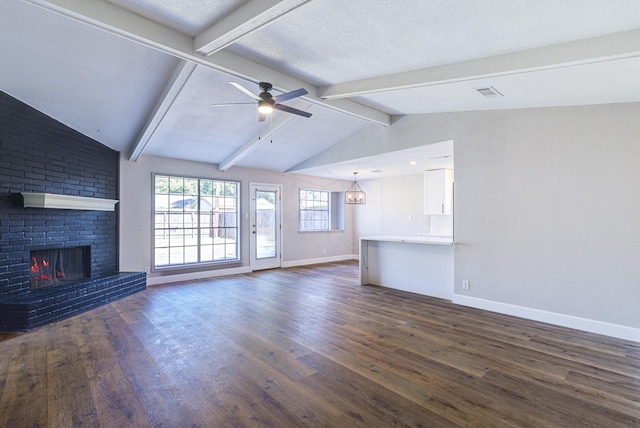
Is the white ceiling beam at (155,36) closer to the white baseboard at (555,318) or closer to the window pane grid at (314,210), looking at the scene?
the white baseboard at (555,318)

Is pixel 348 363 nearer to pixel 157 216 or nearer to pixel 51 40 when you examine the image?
pixel 51 40

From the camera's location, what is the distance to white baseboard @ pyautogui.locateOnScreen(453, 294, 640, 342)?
11.0ft

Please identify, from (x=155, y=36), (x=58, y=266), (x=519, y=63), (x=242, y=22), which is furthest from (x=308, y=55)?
(x=58, y=266)

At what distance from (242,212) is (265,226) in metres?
0.77

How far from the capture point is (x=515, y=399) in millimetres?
2256

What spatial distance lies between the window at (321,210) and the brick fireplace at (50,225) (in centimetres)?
437

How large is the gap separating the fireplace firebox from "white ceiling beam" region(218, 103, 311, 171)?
2954mm

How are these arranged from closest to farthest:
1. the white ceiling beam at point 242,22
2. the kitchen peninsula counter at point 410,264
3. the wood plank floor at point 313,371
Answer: the wood plank floor at point 313,371
the white ceiling beam at point 242,22
the kitchen peninsula counter at point 410,264

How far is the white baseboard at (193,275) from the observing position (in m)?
6.12

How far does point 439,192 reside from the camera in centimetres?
685

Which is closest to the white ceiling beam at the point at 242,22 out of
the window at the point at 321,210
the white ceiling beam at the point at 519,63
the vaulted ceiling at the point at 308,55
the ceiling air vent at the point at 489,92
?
the vaulted ceiling at the point at 308,55

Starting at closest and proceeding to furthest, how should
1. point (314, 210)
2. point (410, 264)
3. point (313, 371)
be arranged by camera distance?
point (313, 371) → point (410, 264) → point (314, 210)

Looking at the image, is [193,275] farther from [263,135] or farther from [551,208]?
[551,208]

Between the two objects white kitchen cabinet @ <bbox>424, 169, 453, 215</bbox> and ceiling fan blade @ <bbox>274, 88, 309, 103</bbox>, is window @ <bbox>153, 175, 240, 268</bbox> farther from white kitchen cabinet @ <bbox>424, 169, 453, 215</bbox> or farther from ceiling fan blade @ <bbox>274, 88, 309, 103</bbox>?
white kitchen cabinet @ <bbox>424, 169, 453, 215</bbox>
